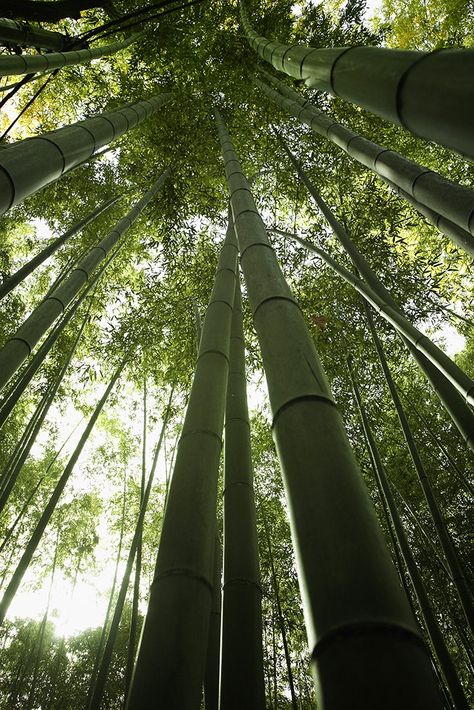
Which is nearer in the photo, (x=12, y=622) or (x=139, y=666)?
(x=139, y=666)

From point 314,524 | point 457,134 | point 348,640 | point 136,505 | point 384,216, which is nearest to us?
point 348,640

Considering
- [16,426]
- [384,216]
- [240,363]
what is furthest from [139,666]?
[16,426]

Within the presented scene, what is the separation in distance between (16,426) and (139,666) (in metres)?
7.26

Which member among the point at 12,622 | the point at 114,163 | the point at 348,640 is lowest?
the point at 348,640

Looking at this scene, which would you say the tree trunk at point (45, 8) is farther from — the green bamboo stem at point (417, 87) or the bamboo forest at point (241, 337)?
the green bamboo stem at point (417, 87)

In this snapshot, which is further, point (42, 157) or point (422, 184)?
point (422, 184)

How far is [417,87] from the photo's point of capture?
3.00 ft

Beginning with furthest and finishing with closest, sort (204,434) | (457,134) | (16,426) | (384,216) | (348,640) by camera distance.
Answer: (16,426) < (384,216) < (204,434) < (457,134) < (348,640)

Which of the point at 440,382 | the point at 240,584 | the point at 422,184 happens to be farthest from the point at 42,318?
the point at 440,382

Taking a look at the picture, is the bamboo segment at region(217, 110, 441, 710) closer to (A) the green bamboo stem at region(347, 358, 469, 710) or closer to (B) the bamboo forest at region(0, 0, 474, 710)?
(B) the bamboo forest at region(0, 0, 474, 710)

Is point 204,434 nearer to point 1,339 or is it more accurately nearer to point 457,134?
point 457,134

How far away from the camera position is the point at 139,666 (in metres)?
0.84

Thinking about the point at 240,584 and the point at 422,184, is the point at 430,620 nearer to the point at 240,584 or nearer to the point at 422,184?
the point at 240,584

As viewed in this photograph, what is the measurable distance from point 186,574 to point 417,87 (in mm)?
1328
